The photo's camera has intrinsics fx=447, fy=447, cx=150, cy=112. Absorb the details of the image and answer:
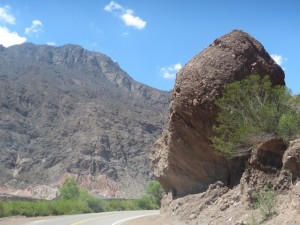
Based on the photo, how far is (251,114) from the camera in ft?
46.4

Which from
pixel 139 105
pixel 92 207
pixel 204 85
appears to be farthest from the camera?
pixel 139 105

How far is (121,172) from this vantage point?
99.1 meters

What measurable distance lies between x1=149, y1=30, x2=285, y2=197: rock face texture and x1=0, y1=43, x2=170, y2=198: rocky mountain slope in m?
68.3

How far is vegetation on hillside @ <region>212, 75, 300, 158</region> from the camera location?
13.4 m

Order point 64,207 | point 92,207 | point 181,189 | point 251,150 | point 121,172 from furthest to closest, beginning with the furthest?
point 121,172
point 92,207
point 64,207
point 181,189
point 251,150

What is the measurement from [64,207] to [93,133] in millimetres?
73557

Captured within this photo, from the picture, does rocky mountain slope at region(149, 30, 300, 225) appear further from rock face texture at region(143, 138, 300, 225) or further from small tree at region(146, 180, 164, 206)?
small tree at region(146, 180, 164, 206)

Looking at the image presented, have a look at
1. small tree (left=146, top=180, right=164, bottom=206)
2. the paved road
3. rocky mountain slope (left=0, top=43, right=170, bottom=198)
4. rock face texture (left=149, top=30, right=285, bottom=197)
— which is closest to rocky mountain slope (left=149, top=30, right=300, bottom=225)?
rock face texture (left=149, top=30, right=285, bottom=197)

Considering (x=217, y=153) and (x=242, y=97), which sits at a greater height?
(x=242, y=97)

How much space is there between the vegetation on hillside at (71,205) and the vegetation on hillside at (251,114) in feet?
57.6

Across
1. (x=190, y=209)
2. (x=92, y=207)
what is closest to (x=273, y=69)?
(x=190, y=209)

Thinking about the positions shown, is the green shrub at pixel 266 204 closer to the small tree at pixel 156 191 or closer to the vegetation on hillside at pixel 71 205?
the vegetation on hillside at pixel 71 205

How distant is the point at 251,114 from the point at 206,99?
8.76ft

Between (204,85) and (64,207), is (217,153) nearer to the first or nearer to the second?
(204,85)
